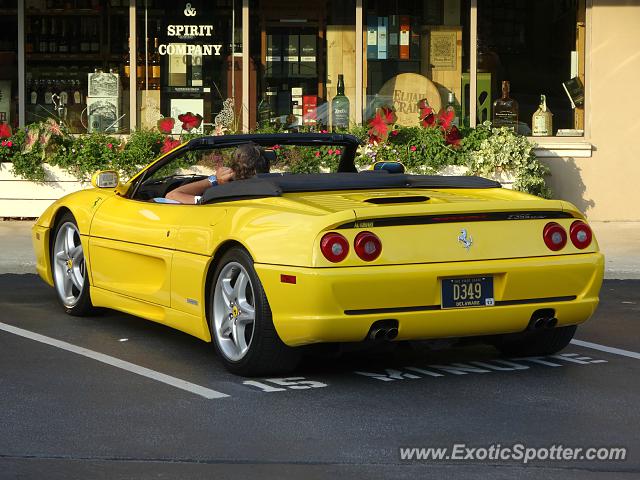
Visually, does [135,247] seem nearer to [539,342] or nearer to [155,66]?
[539,342]

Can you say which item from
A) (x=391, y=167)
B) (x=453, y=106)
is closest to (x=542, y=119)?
(x=453, y=106)

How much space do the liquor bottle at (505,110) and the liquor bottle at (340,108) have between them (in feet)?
6.07

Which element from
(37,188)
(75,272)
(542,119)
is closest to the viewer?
(75,272)

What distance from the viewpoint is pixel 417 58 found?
56.0 ft

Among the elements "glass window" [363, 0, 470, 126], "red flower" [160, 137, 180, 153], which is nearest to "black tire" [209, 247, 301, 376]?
"red flower" [160, 137, 180, 153]

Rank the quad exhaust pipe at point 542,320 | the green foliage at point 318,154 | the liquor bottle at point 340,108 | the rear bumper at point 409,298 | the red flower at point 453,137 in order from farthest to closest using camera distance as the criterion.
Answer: the liquor bottle at point 340,108
the red flower at point 453,137
the green foliage at point 318,154
the quad exhaust pipe at point 542,320
the rear bumper at point 409,298

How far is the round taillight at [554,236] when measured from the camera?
731cm

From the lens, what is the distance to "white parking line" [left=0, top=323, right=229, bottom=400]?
6953 mm

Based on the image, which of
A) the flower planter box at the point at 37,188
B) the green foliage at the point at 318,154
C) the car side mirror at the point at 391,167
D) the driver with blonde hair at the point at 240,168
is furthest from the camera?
the flower planter box at the point at 37,188

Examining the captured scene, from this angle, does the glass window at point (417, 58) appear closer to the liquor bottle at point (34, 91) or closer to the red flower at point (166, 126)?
the red flower at point (166, 126)

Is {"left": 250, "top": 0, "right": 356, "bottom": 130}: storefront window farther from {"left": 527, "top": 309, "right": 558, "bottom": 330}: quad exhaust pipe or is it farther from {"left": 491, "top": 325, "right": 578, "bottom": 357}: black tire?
{"left": 527, "top": 309, "right": 558, "bottom": 330}: quad exhaust pipe

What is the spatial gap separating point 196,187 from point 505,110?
893 cm

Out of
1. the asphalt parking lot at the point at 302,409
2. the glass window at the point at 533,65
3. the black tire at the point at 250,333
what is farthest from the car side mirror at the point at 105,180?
the glass window at the point at 533,65

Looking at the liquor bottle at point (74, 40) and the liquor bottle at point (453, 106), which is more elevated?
the liquor bottle at point (74, 40)
